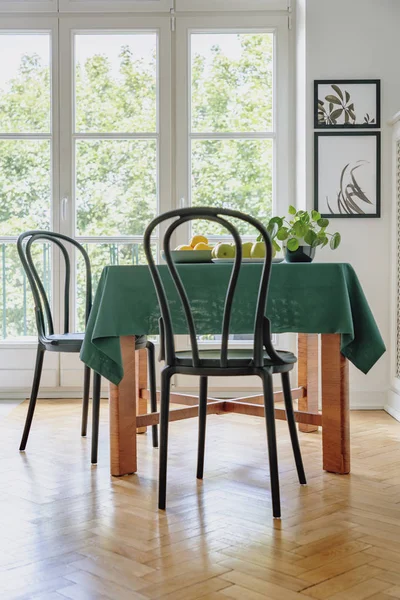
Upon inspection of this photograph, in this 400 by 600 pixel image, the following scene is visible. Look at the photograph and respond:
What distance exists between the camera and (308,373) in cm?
358

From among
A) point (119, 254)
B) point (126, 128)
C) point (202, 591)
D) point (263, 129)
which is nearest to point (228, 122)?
point (263, 129)

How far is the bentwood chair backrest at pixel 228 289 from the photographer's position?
2227 mm

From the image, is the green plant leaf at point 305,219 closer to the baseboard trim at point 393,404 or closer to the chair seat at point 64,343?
the chair seat at point 64,343

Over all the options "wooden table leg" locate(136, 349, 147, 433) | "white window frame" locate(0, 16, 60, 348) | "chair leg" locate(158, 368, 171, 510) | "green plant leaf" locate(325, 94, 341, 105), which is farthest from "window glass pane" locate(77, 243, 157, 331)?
"chair leg" locate(158, 368, 171, 510)

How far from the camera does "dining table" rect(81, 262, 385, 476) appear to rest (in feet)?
8.72

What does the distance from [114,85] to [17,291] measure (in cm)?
141

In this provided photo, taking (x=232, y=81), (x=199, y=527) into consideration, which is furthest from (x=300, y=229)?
(x=232, y=81)

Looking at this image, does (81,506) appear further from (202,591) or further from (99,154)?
(99,154)

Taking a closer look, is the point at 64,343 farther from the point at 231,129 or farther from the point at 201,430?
the point at 231,129

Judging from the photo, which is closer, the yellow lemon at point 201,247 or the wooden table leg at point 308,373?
the yellow lemon at point 201,247

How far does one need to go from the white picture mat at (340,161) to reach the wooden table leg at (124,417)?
6.47 feet

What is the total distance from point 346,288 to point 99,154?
2.51 metres

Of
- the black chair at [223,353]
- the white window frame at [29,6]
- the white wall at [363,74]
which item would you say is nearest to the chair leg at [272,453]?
the black chair at [223,353]

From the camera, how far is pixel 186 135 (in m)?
4.71
